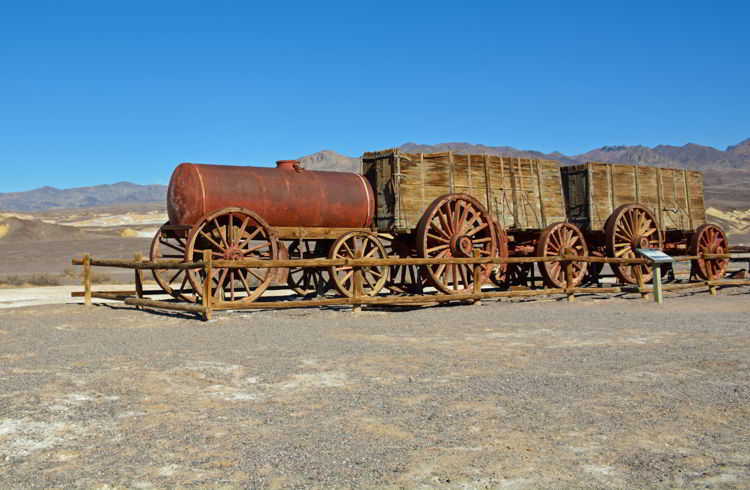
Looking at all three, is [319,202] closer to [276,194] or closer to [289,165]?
[276,194]

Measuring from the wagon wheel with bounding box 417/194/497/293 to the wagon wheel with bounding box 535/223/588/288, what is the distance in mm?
1450

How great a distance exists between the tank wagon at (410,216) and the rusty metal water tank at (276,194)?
0.07 feet

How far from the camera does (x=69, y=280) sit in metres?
28.8

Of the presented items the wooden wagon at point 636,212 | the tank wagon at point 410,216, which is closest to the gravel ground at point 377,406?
the tank wagon at point 410,216

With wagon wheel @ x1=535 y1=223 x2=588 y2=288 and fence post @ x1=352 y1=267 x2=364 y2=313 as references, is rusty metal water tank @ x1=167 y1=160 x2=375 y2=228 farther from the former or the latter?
wagon wheel @ x1=535 y1=223 x2=588 y2=288

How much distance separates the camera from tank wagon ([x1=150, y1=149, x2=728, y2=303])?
13844mm

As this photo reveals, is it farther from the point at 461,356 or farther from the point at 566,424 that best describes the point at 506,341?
the point at 566,424

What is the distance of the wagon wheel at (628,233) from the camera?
61.4 ft

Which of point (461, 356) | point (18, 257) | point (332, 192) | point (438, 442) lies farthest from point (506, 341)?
point (18, 257)

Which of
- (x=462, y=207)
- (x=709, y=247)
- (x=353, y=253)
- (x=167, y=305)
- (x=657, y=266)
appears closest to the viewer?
(x=167, y=305)

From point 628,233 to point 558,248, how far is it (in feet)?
7.63

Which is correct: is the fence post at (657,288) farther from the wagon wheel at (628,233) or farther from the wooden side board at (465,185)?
the wooden side board at (465,185)

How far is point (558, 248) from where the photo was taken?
59.1ft

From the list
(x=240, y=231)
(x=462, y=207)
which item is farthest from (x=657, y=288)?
(x=240, y=231)
